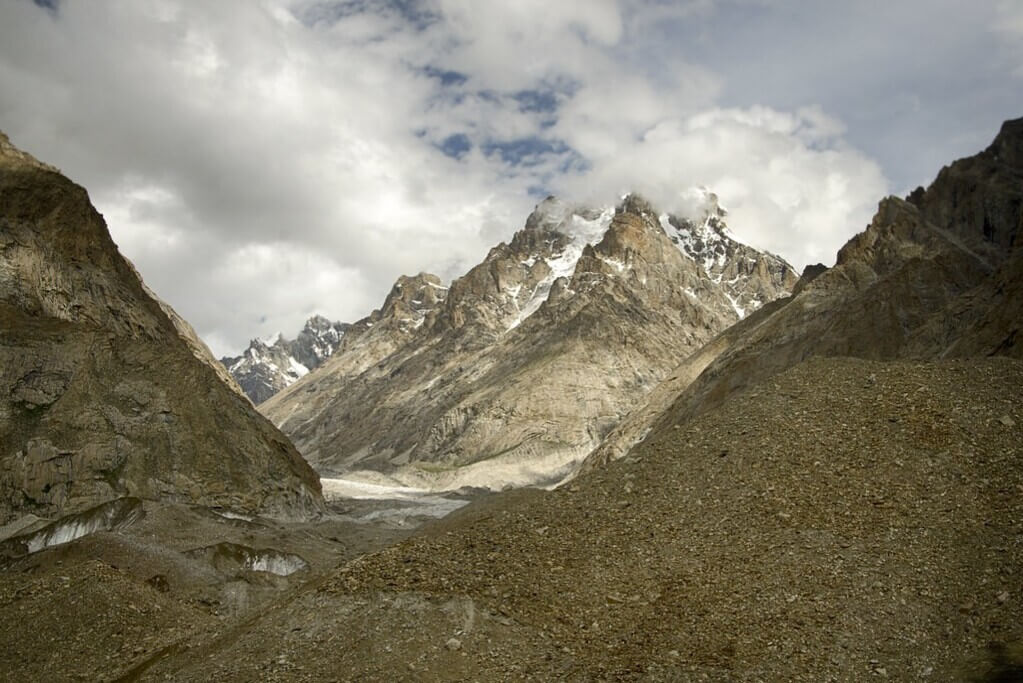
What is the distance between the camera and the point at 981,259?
7638cm

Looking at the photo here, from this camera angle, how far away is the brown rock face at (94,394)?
51.3 m

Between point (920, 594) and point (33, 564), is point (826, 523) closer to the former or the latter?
point (920, 594)

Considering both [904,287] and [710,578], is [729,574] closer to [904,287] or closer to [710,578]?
Result: [710,578]

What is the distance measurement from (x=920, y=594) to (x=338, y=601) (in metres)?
11.1

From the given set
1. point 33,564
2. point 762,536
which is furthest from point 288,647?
point 33,564

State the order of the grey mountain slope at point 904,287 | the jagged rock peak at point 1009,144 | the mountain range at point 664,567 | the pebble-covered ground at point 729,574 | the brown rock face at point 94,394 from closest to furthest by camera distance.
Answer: the pebble-covered ground at point 729,574, the mountain range at point 664,567, the brown rock face at point 94,394, the grey mountain slope at point 904,287, the jagged rock peak at point 1009,144

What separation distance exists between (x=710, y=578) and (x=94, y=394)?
51.4 m

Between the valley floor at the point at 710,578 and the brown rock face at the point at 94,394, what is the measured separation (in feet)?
102

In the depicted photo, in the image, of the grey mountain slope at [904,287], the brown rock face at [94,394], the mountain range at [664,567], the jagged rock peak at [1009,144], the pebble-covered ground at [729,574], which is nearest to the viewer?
the pebble-covered ground at [729,574]

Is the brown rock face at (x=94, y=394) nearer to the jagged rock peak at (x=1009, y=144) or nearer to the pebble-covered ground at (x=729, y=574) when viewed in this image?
the pebble-covered ground at (x=729, y=574)

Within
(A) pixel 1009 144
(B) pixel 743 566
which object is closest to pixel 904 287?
(A) pixel 1009 144

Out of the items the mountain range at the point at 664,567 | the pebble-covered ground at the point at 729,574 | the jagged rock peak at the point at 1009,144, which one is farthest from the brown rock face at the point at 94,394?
the jagged rock peak at the point at 1009,144

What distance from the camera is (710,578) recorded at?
53.3ft

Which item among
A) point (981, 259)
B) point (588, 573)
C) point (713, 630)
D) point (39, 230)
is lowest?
point (713, 630)
